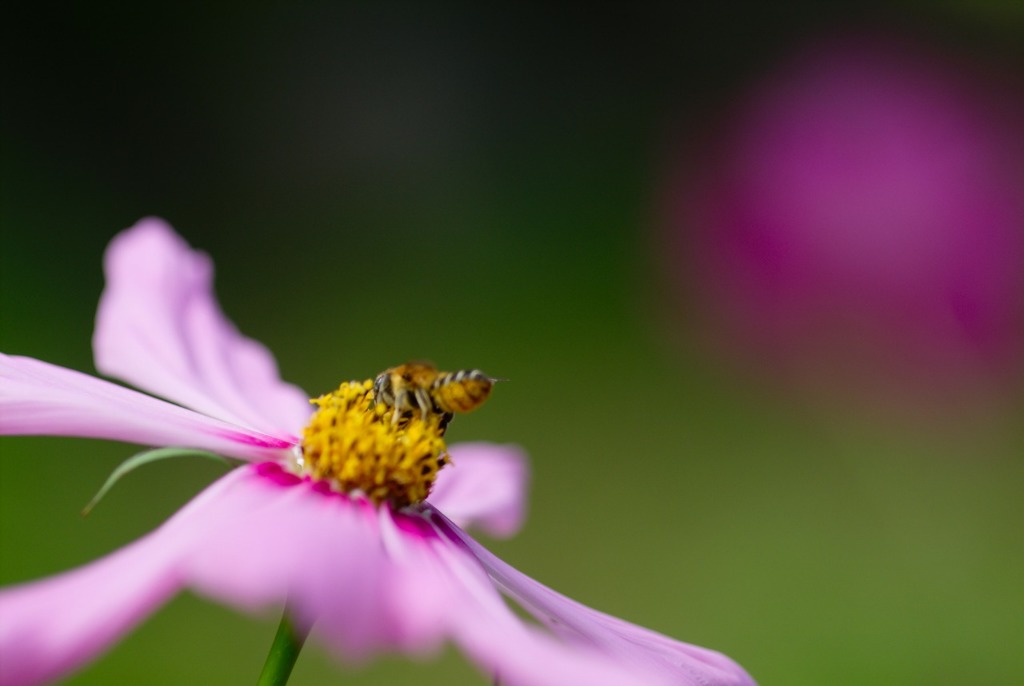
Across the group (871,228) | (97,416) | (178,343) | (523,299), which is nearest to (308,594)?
(97,416)

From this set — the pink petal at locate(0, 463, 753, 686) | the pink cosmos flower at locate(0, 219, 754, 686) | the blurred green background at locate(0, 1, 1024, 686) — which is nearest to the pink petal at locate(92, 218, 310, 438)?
the pink cosmos flower at locate(0, 219, 754, 686)

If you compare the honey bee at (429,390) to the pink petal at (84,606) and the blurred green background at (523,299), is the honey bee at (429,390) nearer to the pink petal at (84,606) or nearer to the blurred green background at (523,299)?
the pink petal at (84,606)

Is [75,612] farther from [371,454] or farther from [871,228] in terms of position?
[871,228]

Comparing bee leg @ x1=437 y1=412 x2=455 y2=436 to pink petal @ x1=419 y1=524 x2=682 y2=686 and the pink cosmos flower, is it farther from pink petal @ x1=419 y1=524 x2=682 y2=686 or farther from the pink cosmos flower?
pink petal @ x1=419 y1=524 x2=682 y2=686

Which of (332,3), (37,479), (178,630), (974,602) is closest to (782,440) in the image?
(974,602)

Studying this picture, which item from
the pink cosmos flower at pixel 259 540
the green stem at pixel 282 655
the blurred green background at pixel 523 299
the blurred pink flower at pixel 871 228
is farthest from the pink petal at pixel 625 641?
the blurred pink flower at pixel 871 228

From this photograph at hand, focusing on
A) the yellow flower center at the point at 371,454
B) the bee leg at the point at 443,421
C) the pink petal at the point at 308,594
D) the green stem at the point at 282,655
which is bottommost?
the green stem at the point at 282,655

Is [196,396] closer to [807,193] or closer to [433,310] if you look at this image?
[807,193]
